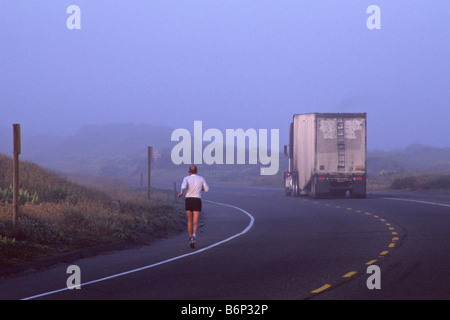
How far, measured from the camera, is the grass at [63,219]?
14.4 m

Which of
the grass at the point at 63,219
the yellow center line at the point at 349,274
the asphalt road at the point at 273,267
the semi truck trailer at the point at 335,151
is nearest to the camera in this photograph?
the asphalt road at the point at 273,267

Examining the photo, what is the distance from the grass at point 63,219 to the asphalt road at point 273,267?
1.02 meters

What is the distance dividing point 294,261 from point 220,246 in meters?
3.30

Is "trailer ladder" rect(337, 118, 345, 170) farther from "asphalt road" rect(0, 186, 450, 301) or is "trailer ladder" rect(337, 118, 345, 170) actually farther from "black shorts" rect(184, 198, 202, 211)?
"black shorts" rect(184, 198, 202, 211)

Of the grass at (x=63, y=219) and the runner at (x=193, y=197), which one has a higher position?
the runner at (x=193, y=197)

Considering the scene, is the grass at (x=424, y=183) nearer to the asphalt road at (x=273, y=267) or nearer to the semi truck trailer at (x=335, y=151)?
the semi truck trailer at (x=335, y=151)

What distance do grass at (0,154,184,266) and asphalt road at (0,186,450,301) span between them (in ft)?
3.36

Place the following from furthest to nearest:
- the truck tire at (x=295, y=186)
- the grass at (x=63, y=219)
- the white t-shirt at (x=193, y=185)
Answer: the truck tire at (x=295, y=186)
the white t-shirt at (x=193, y=185)
the grass at (x=63, y=219)

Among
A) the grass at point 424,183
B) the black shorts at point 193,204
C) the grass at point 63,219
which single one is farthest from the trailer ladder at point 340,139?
the black shorts at point 193,204

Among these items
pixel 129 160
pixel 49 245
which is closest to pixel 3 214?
pixel 49 245

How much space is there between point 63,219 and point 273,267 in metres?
Result: 7.53

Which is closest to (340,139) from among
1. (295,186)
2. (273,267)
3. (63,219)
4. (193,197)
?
(295,186)

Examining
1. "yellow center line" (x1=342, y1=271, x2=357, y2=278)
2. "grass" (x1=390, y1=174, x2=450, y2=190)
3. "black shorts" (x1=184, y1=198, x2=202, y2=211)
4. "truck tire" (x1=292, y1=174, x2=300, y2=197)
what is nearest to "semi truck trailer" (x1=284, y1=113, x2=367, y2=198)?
"truck tire" (x1=292, y1=174, x2=300, y2=197)

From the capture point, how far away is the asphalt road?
31.8ft
